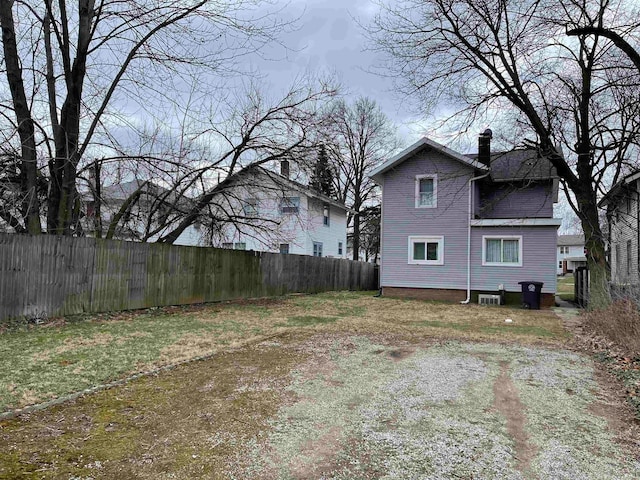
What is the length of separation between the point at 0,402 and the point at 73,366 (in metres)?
1.40

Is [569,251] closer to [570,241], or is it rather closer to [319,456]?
[570,241]

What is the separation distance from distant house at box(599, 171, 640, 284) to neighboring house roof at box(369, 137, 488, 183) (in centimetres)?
470

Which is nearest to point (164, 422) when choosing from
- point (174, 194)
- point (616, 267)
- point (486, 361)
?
point (486, 361)

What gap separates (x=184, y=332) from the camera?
8.17 m

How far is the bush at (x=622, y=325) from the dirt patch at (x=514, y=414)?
7.11 feet

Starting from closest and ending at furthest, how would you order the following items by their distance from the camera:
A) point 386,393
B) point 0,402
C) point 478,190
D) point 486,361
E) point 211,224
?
point 0,402 → point 386,393 → point 486,361 → point 211,224 → point 478,190

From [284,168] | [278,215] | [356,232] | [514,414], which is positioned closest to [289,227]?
[278,215]

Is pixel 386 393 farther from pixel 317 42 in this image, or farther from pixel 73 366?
pixel 317 42

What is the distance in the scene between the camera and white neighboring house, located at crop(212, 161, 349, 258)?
13945mm

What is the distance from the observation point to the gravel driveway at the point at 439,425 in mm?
2959

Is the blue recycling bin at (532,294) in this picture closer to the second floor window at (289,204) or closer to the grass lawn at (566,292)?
the grass lawn at (566,292)

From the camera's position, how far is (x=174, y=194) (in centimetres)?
1316

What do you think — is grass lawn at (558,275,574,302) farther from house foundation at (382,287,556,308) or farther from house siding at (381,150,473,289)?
house siding at (381,150,473,289)

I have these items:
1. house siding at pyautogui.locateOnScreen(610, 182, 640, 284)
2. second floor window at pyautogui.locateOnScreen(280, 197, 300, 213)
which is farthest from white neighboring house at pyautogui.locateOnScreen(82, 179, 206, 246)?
house siding at pyautogui.locateOnScreen(610, 182, 640, 284)
